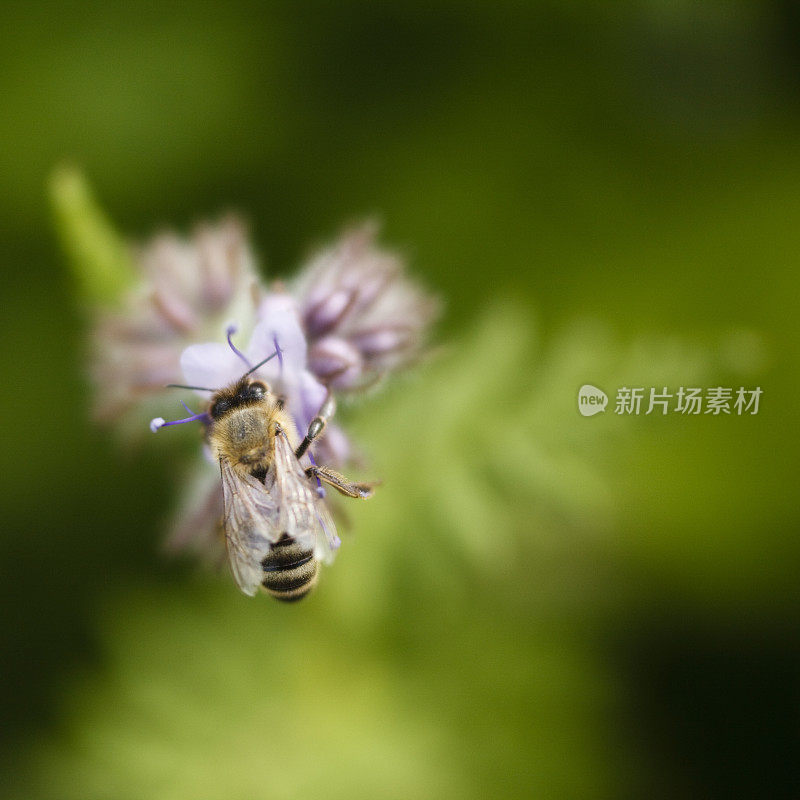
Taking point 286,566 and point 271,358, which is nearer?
point 286,566

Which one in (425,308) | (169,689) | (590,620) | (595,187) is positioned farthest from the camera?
(595,187)

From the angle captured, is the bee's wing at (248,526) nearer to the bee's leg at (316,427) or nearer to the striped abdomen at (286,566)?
the striped abdomen at (286,566)

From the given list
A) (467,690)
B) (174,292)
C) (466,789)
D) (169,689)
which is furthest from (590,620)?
(174,292)

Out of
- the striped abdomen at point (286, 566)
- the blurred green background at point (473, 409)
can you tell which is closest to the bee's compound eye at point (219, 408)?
the striped abdomen at point (286, 566)

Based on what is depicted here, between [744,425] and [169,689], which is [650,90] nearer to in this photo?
[744,425]

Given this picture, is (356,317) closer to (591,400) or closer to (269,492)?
Result: (269,492)

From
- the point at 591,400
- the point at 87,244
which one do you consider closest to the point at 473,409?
the point at 591,400

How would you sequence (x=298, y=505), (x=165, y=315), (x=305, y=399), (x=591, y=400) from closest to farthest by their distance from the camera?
(x=298, y=505)
(x=305, y=399)
(x=165, y=315)
(x=591, y=400)
